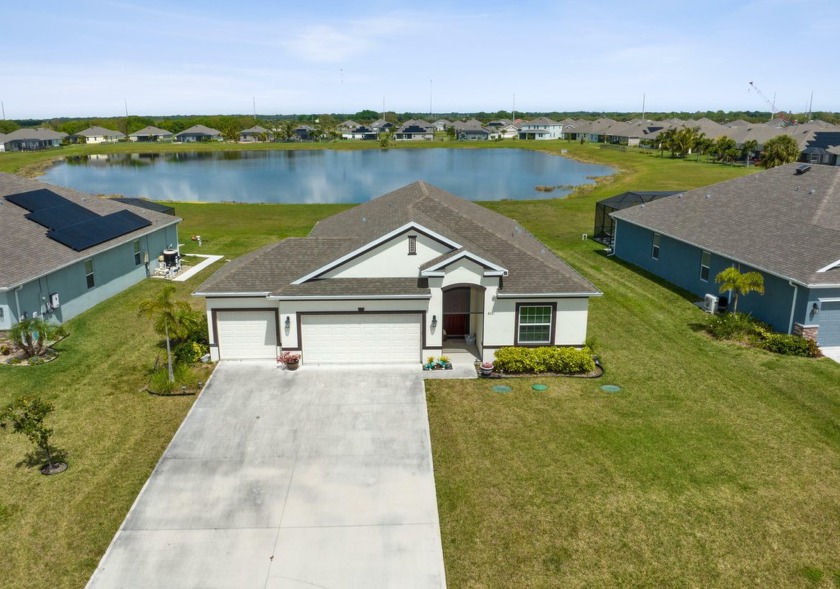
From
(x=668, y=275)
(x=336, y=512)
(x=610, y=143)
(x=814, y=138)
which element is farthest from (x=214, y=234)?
(x=610, y=143)

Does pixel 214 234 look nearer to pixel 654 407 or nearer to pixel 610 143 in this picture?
pixel 654 407

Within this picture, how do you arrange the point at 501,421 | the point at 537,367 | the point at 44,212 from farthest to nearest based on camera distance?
the point at 44,212
the point at 537,367
the point at 501,421

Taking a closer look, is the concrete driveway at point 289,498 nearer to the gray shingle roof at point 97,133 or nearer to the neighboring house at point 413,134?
the neighboring house at point 413,134

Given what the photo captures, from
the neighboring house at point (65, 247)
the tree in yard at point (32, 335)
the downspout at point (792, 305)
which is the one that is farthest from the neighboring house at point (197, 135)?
the downspout at point (792, 305)

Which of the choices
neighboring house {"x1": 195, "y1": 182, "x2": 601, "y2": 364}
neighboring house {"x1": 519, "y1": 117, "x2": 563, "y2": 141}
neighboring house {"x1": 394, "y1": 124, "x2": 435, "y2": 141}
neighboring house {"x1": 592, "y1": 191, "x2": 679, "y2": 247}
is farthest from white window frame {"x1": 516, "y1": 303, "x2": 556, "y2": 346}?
neighboring house {"x1": 394, "y1": 124, "x2": 435, "y2": 141}

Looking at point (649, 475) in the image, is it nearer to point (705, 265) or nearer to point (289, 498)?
point (289, 498)

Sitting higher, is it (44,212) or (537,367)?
(44,212)

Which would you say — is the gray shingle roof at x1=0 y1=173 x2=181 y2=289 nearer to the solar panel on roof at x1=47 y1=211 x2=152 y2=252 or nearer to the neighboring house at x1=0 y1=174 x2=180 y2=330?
the neighboring house at x1=0 y1=174 x2=180 y2=330

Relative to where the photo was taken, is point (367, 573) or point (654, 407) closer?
point (367, 573)
